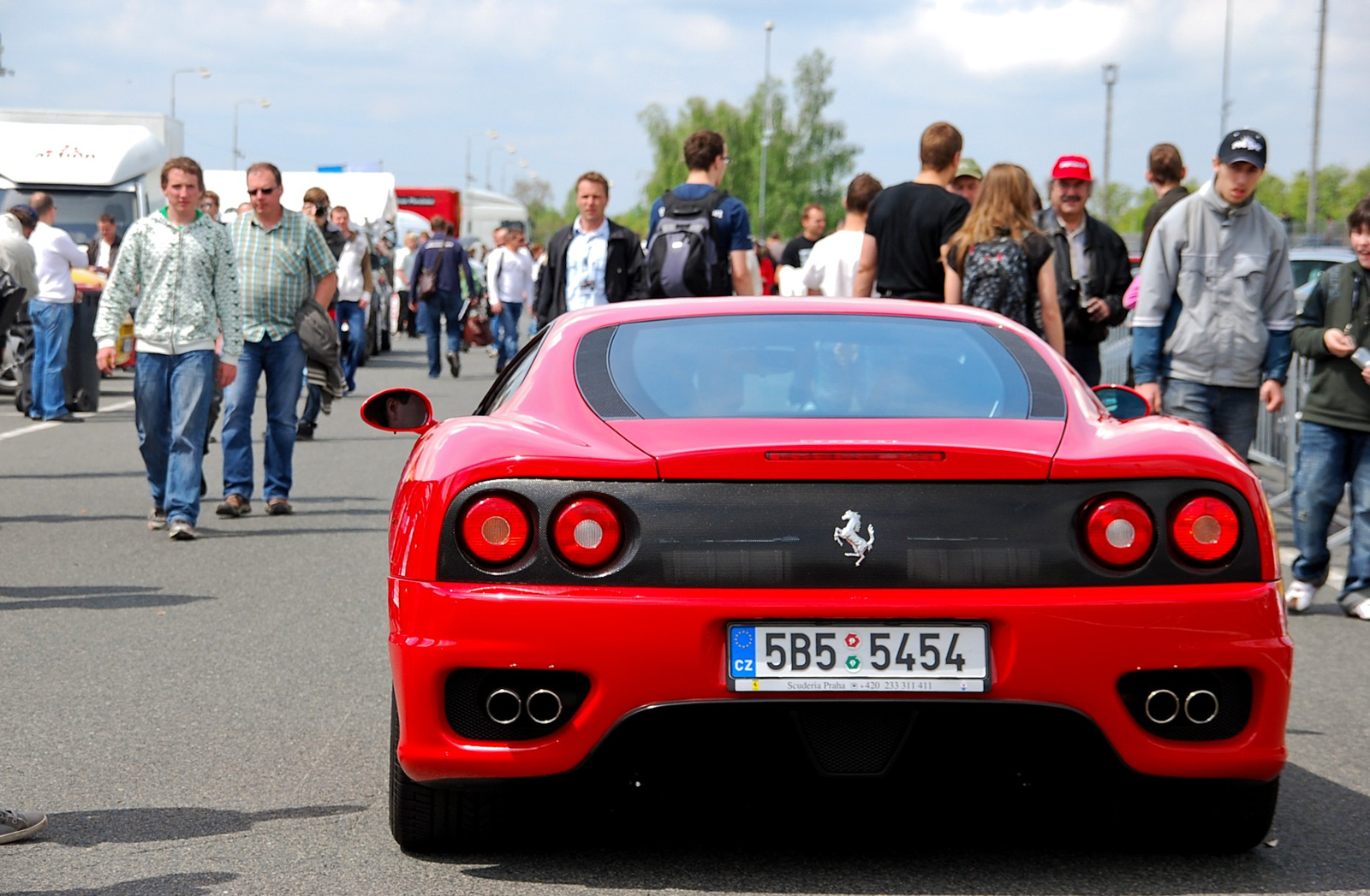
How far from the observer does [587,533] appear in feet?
12.1

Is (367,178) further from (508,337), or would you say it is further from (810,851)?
(810,851)

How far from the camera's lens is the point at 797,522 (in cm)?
366

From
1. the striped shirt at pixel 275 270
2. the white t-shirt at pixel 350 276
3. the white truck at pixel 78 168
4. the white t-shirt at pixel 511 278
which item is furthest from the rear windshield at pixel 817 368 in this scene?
the white truck at pixel 78 168

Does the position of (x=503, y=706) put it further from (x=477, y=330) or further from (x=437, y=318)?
(x=437, y=318)

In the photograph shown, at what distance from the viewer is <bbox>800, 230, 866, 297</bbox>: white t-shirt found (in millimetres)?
9367

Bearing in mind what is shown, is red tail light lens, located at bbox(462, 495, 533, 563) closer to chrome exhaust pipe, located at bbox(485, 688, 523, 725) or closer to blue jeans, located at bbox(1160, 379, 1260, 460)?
chrome exhaust pipe, located at bbox(485, 688, 523, 725)

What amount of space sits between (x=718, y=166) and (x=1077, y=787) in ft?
19.6

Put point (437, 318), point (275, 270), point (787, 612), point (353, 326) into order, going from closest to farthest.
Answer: point (787, 612) < point (275, 270) < point (353, 326) < point (437, 318)

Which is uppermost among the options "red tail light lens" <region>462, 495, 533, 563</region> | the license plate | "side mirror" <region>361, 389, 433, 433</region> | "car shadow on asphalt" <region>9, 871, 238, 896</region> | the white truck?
the white truck

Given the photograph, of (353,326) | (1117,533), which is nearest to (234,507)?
(1117,533)

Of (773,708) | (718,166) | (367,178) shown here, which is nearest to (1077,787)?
(773,708)

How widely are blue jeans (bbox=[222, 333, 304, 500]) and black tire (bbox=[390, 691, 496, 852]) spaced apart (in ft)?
20.4

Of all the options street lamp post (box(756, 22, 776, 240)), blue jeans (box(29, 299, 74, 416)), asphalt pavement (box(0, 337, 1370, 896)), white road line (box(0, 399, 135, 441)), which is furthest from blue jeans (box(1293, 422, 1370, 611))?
street lamp post (box(756, 22, 776, 240))

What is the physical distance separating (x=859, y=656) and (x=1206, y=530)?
74cm
